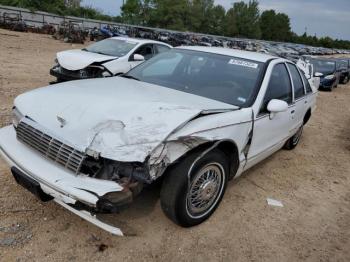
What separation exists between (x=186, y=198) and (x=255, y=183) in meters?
1.85

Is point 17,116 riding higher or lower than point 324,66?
lower

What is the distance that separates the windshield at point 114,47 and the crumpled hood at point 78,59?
0.41 metres

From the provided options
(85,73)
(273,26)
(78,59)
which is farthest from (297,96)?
(273,26)

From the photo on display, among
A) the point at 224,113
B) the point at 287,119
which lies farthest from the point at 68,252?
the point at 287,119

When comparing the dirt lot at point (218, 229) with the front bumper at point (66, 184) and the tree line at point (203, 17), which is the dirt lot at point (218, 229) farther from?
the tree line at point (203, 17)

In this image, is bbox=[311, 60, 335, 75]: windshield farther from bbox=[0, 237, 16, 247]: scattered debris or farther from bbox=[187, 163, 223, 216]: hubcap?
bbox=[0, 237, 16, 247]: scattered debris

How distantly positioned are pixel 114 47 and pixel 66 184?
292 inches

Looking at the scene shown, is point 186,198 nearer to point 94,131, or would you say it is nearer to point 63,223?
point 94,131

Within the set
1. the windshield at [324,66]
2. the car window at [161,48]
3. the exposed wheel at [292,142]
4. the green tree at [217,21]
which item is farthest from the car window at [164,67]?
the green tree at [217,21]

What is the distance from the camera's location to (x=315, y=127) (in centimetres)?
817

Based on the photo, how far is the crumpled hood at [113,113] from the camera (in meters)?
2.68

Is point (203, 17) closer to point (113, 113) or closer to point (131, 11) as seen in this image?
point (131, 11)

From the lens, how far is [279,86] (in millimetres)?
4355

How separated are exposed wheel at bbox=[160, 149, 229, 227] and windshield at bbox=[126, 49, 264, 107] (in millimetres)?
780
